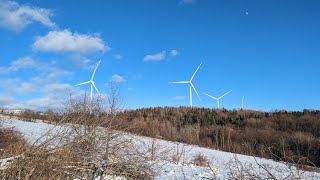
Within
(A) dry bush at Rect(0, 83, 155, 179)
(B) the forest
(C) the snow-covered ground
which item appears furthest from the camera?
(B) the forest

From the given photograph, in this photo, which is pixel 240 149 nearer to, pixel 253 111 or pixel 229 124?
pixel 229 124

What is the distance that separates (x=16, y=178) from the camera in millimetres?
8398

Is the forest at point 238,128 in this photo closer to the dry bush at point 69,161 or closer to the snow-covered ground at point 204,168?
the snow-covered ground at point 204,168

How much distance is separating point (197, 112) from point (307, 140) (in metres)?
21.1

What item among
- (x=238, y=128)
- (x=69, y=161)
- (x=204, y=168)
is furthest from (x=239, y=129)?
(x=69, y=161)

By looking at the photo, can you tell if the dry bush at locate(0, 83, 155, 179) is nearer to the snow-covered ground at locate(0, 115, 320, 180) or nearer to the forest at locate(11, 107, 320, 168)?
the snow-covered ground at locate(0, 115, 320, 180)

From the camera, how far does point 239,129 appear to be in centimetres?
4975

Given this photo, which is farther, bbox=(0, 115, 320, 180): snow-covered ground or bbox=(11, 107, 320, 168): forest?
bbox=(11, 107, 320, 168): forest

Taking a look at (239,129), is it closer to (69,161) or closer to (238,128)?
(238,128)

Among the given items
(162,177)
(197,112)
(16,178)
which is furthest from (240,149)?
(16,178)

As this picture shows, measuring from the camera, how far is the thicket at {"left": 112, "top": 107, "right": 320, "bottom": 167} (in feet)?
129

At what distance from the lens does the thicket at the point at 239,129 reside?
3922cm

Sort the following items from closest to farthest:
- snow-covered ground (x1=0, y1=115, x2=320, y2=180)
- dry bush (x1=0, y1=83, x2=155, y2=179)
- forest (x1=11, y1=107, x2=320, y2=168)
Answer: dry bush (x1=0, y1=83, x2=155, y2=179), snow-covered ground (x1=0, y1=115, x2=320, y2=180), forest (x1=11, y1=107, x2=320, y2=168)

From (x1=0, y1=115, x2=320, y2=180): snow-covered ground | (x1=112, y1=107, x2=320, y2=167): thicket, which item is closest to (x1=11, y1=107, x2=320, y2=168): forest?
(x1=112, y1=107, x2=320, y2=167): thicket
